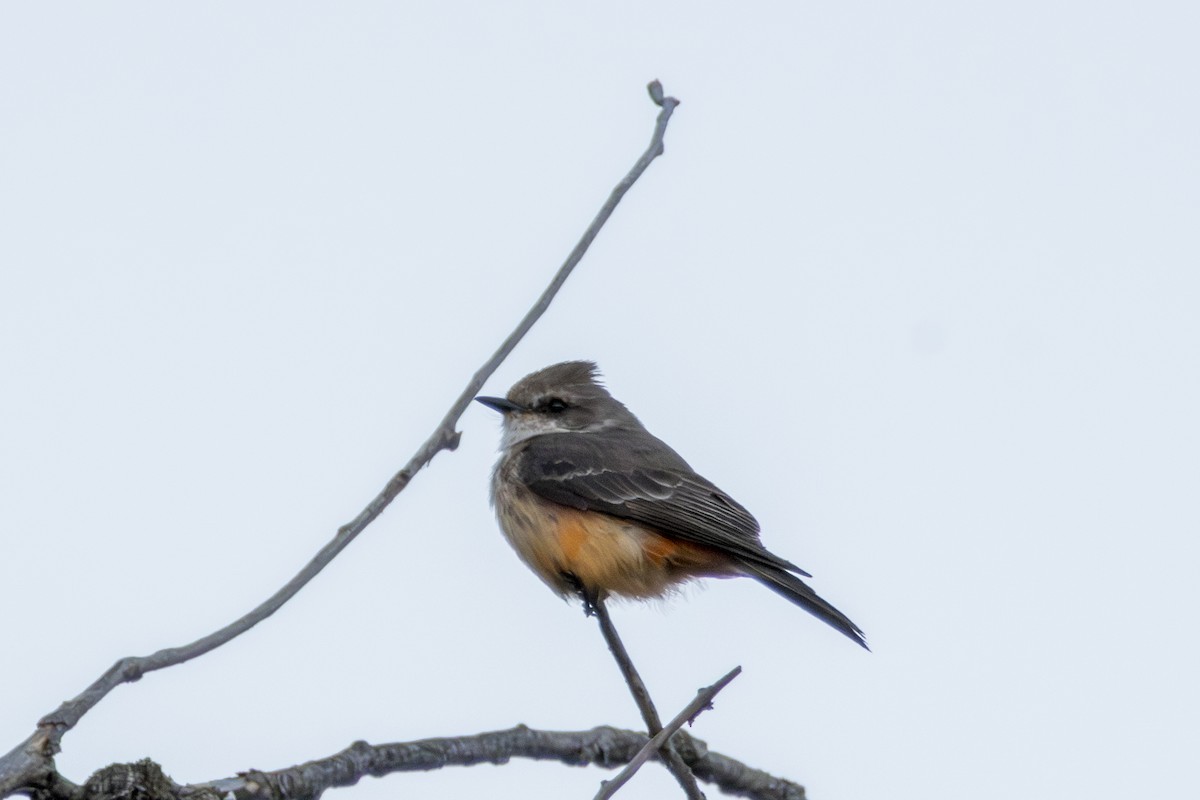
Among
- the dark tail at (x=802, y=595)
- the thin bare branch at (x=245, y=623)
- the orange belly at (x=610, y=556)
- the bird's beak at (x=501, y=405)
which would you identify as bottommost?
the thin bare branch at (x=245, y=623)

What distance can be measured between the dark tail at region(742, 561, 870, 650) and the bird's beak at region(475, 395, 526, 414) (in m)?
2.38

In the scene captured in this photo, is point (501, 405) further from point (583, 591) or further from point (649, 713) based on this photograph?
point (649, 713)

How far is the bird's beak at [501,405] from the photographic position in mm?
9086

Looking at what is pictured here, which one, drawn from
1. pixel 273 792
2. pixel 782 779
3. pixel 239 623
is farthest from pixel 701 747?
pixel 239 623

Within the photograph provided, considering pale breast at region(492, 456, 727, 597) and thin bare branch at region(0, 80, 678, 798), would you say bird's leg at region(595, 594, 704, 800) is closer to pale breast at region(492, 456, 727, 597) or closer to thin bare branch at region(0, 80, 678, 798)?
thin bare branch at region(0, 80, 678, 798)

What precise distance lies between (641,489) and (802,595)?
50.4 inches

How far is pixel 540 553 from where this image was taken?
25.0 ft

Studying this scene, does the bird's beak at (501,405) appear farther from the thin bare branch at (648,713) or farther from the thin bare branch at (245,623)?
the thin bare branch at (245,623)

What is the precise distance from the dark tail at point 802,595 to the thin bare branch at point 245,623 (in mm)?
3333

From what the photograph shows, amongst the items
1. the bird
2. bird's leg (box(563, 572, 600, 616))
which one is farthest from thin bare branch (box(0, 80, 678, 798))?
the bird

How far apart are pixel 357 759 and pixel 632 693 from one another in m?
0.86

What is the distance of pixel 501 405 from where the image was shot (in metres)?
9.09

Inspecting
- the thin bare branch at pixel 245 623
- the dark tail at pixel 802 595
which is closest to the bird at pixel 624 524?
the dark tail at pixel 802 595

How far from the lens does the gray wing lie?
7.34 m
